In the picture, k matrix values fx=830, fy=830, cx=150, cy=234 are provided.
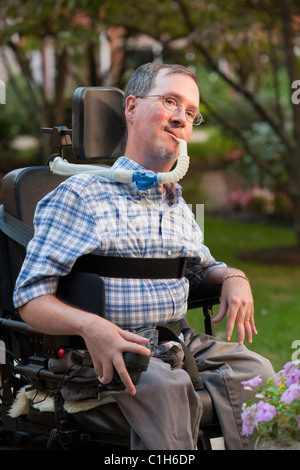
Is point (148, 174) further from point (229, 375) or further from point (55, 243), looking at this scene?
point (229, 375)

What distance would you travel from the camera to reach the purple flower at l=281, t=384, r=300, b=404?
92.5 inches

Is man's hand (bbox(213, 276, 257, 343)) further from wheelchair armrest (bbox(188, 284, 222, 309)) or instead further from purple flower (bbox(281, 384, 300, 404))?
purple flower (bbox(281, 384, 300, 404))

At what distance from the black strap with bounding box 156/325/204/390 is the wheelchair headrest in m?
0.75

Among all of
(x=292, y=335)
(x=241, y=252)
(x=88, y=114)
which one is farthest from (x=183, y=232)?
(x=241, y=252)

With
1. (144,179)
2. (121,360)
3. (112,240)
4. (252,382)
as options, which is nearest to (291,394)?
(252,382)

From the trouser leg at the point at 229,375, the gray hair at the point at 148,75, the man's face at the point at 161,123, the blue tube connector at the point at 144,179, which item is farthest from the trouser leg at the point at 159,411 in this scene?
the gray hair at the point at 148,75

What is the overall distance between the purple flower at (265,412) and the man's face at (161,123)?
0.92 meters

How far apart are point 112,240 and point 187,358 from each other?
474mm

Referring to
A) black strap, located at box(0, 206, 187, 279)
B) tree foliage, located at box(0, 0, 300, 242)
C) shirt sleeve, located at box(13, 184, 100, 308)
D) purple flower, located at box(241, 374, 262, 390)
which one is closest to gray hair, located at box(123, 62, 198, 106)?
shirt sleeve, located at box(13, 184, 100, 308)

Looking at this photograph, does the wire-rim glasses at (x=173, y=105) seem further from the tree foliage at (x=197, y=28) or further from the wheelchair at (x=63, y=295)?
the tree foliage at (x=197, y=28)

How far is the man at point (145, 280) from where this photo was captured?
250 centimetres

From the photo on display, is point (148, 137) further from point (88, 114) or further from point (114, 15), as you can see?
point (114, 15)

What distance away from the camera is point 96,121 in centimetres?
311

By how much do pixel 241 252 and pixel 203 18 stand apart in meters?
2.59
